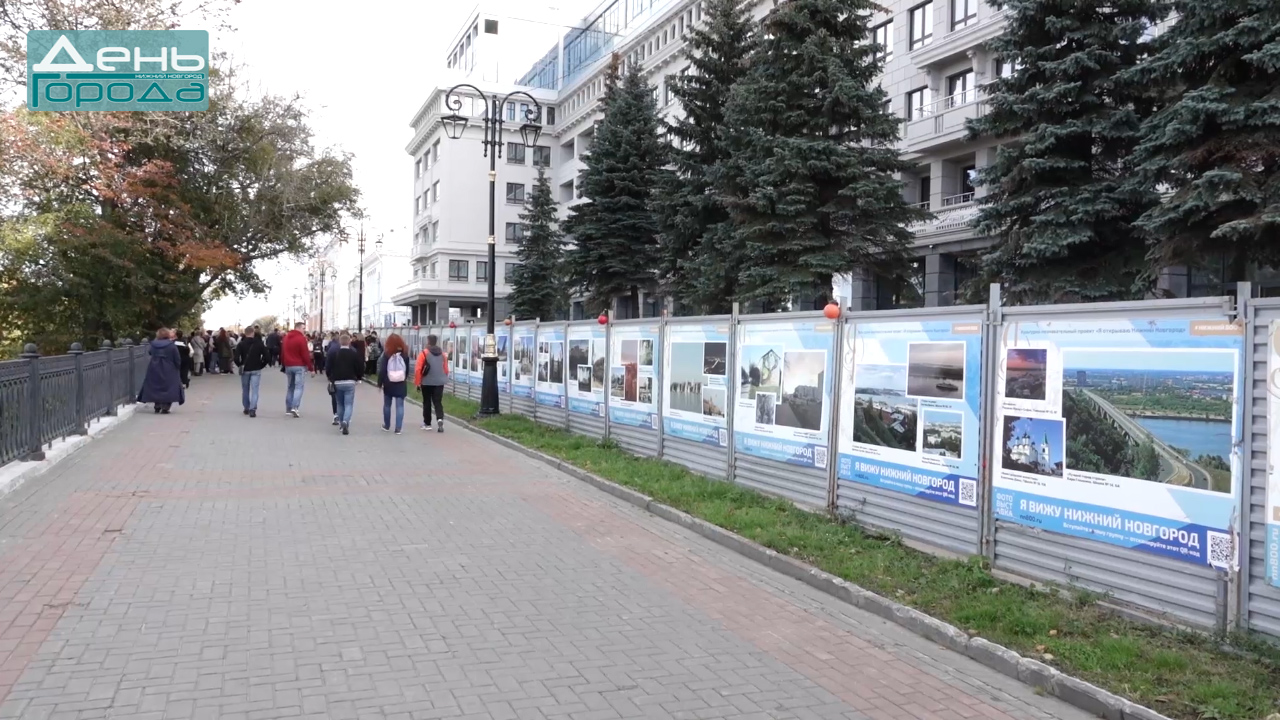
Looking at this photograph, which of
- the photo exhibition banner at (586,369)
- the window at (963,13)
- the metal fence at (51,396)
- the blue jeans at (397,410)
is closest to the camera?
the metal fence at (51,396)

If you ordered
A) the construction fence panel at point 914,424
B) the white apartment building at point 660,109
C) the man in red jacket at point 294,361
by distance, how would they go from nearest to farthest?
the construction fence panel at point 914,424
the man in red jacket at point 294,361
the white apartment building at point 660,109

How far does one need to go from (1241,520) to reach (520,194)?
70667 millimetres

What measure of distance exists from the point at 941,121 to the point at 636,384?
21.8 m

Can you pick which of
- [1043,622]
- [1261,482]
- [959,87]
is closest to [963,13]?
[959,87]

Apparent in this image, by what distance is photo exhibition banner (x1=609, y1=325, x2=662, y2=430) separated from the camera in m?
12.7

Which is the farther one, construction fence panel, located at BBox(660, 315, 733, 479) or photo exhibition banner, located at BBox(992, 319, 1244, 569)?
construction fence panel, located at BBox(660, 315, 733, 479)

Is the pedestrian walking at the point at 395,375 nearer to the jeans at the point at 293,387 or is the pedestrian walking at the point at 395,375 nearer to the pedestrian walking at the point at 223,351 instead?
the jeans at the point at 293,387

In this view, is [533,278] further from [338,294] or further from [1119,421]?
[338,294]

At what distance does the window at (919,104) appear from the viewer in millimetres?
32281

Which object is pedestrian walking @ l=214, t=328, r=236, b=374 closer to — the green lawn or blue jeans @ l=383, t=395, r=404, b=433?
blue jeans @ l=383, t=395, r=404, b=433

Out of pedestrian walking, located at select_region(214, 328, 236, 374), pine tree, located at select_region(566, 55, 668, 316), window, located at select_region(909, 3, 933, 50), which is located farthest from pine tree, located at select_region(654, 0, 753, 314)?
pedestrian walking, located at select_region(214, 328, 236, 374)

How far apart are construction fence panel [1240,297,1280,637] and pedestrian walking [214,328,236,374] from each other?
34262 millimetres

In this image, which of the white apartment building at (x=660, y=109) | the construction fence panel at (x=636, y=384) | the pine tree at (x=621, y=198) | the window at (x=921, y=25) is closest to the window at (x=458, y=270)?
the white apartment building at (x=660, y=109)

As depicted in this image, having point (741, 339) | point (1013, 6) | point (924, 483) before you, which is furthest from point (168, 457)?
point (1013, 6)
